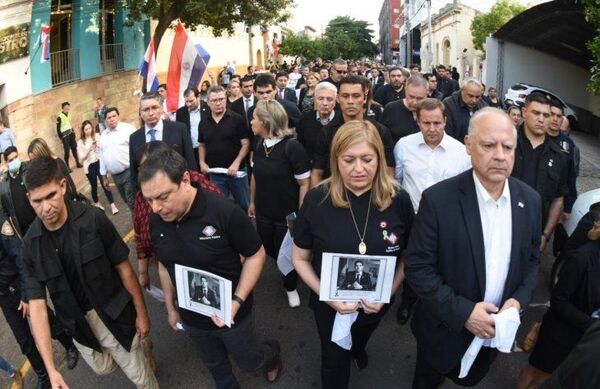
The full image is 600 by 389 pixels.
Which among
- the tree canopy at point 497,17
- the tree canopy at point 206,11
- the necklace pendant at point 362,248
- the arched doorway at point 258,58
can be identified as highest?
the arched doorway at point 258,58

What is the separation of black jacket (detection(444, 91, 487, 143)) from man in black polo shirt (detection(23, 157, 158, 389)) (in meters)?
4.00

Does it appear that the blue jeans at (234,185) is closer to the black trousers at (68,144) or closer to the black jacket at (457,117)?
the black jacket at (457,117)

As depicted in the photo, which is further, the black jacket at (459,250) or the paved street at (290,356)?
the paved street at (290,356)

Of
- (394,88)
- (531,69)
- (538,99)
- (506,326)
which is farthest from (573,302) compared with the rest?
(531,69)

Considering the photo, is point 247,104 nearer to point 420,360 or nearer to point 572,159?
point 572,159

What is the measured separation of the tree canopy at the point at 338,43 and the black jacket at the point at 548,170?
53183 mm

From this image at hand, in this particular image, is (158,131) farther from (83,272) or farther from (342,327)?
(342,327)

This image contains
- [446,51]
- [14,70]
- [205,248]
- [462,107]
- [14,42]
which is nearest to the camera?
[205,248]

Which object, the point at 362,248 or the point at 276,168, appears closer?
the point at 362,248

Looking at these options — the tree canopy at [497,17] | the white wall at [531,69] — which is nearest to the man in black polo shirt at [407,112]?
the white wall at [531,69]

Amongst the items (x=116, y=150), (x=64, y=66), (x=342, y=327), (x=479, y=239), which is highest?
(x=64, y=66)

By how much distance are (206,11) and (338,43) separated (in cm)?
7012

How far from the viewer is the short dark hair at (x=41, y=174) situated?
8.09 ft

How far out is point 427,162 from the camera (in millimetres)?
3693
